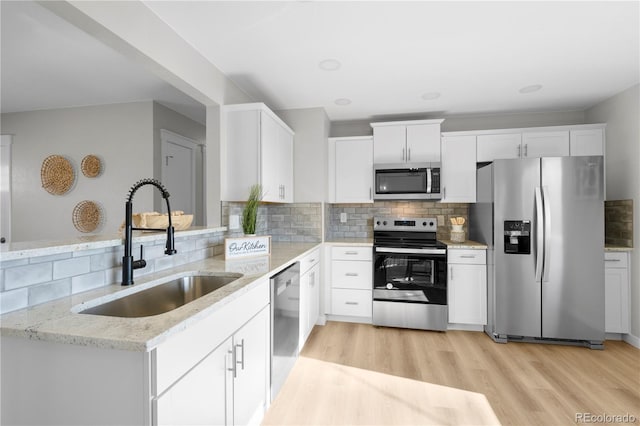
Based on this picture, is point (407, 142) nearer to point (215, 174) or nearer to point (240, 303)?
point (215, 174)

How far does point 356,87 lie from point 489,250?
2080mm

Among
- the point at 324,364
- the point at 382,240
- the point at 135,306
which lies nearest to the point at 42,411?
the point at 135,306

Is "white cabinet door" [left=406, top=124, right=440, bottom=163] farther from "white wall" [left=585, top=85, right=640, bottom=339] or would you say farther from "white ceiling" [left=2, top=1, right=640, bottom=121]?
"white wall" [left=585, top=85, right=640, bottom=339]

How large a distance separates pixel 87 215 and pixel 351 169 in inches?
120

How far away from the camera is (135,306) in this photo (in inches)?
54.1

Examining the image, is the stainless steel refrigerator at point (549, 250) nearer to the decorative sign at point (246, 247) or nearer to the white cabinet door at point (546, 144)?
the white cabinet door at point (546, 144)

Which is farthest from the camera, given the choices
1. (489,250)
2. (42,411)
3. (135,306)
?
(489,250)

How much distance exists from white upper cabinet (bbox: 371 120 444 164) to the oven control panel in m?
0.69

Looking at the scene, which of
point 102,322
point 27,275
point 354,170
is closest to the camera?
point 102,322

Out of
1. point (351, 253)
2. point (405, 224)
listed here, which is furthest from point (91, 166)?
point (405, 224)

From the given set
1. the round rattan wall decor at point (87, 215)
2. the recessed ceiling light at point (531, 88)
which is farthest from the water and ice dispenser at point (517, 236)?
the round rattan wall decor at point (87, 215)

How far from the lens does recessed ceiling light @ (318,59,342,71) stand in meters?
2.30

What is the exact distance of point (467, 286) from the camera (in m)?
3.11

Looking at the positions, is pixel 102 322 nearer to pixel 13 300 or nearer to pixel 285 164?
pixel 13 300
